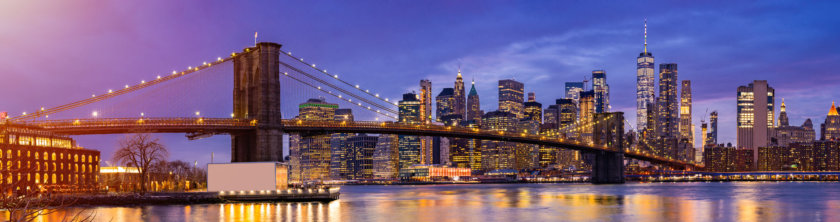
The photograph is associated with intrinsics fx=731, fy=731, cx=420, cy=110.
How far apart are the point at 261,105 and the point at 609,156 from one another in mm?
87248

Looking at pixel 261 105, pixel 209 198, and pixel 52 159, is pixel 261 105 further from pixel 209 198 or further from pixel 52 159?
pixel 52 159

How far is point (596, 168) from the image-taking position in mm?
141750

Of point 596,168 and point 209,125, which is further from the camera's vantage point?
point 596,168

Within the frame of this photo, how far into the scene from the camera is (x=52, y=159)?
78875mm

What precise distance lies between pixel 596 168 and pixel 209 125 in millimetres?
89389

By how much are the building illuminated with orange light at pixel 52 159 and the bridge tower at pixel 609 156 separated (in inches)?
3505

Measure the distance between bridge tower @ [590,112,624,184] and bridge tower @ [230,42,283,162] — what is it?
8072cm

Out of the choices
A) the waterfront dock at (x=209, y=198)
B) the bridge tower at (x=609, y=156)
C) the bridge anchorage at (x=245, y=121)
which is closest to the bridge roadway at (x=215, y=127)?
the bridge anchorage at (x=245, y=121)

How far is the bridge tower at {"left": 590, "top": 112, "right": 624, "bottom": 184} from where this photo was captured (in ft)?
455

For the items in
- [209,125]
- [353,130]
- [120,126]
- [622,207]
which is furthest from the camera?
[353,130]

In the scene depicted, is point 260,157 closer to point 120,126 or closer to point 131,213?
point 120,126

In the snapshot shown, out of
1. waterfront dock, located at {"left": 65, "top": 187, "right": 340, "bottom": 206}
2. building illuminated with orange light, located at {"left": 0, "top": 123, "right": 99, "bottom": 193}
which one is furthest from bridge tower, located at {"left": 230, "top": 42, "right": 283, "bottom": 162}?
building illuminated with orange light, located at {"left": 0, "top": 123, "right": 99, "bottom": 193}

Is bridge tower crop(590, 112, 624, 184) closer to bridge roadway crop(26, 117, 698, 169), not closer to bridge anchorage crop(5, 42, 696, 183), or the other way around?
bridge roadway crop(26, 117, 698, 169)

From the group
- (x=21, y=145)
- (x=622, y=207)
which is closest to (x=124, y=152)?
(x=21, y=145)
